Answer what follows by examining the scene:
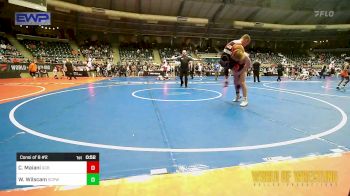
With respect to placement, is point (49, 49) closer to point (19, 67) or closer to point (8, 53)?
point (8, 53)

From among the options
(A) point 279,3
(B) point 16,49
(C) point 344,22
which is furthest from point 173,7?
(C) point 344,22

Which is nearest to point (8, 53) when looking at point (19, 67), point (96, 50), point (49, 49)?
point (19, 67)

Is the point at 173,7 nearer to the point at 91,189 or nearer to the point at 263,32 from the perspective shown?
the point at 263,32

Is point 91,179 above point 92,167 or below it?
below

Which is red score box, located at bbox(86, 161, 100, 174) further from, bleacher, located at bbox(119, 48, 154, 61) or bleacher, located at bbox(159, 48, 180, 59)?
bleacher, located at bbox(159, 48, 180, 59)

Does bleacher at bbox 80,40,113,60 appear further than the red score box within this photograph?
Yes

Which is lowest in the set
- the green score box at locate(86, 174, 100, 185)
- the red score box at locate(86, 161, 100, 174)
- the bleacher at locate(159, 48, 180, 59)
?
the green score box at locate(86, 174, 100, 185)

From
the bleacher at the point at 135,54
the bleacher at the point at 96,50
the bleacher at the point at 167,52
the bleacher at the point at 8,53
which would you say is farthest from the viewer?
the bleacher at the point at 167,52

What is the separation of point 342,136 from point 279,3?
136 ft
